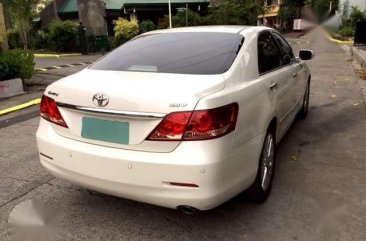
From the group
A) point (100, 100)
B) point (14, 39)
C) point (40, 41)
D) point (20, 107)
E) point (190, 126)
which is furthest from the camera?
point (14, 39)

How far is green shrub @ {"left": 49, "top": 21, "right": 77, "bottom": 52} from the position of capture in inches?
920

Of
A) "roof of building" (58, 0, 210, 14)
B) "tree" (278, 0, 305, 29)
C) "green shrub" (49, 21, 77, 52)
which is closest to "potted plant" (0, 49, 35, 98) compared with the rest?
"green shrub" (49, 21, 77, 52)

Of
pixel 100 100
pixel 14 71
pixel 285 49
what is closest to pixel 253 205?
pixel 100 100

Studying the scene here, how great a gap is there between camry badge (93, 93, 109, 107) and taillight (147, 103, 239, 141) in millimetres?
408

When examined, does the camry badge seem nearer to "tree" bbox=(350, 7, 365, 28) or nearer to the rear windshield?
the rear windshield

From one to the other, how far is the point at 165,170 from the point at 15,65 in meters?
7.61

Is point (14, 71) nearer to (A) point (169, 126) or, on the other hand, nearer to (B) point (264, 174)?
(B) point (264, 174)

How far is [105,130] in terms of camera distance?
9.28ft

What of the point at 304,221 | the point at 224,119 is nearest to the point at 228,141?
the point at 224,119

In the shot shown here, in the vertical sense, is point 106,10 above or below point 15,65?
above

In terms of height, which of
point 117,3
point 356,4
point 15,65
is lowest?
point 15,65

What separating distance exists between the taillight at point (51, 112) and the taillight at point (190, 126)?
2.74 feet

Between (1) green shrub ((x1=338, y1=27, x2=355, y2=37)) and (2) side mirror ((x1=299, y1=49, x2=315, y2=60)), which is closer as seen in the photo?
(2) side mirror ((x1=299, y1=49, x2=315, y2=60))

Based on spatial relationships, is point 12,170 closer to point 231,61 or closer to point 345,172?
point 231,61
